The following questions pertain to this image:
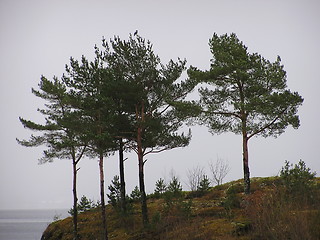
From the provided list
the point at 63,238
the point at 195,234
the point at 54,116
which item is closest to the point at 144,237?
the point at 195,234

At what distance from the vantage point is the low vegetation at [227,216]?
1148cm

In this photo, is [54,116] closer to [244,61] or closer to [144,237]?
[144,237]

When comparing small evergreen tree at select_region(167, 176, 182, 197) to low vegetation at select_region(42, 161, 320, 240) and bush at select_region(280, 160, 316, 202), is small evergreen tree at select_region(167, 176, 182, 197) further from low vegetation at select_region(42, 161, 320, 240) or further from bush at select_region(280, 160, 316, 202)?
bush at select_region(280, 160, 316, 202)

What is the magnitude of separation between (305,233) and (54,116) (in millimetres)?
19967

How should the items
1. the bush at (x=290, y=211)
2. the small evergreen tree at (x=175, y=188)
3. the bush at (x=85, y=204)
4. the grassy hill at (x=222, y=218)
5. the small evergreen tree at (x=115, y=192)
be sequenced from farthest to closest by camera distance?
the bush at (x=85, y=204)
the small evergreen tree at (x=115, y=192)
the small evergreen tree at (x=175, y=188)
the grassy hill at (x=222, y=218)
the bush at (x=290, y=211)

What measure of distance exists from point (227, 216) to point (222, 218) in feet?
2.72

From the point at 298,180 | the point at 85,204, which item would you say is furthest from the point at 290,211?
the point at 85,204

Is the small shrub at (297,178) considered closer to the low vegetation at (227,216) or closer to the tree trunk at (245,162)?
the low vegetation at (227,216)

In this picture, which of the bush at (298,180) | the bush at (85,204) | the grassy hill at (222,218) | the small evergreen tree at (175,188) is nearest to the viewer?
the grassy hill at (222,218)

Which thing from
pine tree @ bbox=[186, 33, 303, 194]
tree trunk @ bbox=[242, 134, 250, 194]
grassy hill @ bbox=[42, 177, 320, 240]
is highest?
pine tree @ bbox=[186, 33, 303, 194]

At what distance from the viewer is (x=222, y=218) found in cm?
1841

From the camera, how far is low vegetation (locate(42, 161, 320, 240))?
37.7 ft

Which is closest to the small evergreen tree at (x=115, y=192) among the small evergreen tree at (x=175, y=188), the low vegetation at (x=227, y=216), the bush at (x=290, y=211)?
the low vegetation at (x=227, y=216)

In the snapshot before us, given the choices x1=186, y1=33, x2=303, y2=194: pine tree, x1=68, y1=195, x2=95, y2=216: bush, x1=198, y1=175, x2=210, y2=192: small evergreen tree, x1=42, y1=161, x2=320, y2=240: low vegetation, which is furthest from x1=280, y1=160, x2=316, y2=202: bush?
x1=68, y1=195, x2=95, y2=216: bush
